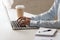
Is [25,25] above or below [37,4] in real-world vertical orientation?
below

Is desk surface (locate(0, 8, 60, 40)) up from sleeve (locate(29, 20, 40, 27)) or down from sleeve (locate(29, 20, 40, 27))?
down

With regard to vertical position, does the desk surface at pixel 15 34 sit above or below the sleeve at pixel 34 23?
below

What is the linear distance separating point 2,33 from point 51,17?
0.48m

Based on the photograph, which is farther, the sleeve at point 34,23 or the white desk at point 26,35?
the sleeve at point 34,23

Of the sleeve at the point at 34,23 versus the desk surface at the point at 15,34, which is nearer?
the desk surface at the point at 15,34

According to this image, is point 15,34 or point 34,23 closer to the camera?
point 15,34

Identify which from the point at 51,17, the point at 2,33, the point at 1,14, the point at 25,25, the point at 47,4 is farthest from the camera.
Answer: the point at 47,4

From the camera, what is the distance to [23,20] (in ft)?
4.51

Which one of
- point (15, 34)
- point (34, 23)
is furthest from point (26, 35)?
A: point (34, 23)

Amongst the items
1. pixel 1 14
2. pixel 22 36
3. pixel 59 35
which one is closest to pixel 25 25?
pixel 22 36

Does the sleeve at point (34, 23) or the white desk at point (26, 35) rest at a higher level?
the sleeve at point (34, 23)

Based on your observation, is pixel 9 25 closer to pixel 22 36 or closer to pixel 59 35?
pixel 22 36

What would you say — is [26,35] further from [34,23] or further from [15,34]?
[34,23]

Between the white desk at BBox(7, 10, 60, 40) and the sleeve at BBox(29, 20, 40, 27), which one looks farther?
the sleeve at BBox(29, 20, 40, 27)
